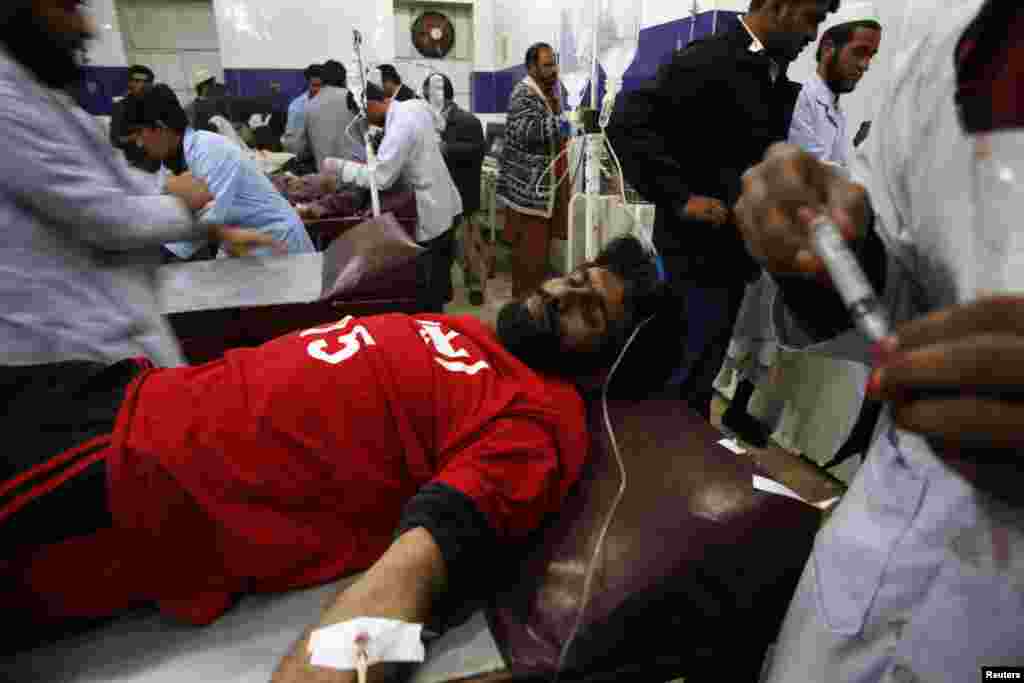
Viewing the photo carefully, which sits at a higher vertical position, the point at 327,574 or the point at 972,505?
the point at 972,505

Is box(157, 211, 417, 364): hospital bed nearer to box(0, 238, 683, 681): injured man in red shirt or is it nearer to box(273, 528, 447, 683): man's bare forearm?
box(0, 238, 683, 681): injured man in red shirt

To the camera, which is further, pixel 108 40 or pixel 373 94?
pixel 108 40

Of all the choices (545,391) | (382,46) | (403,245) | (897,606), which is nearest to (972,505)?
(897,606)

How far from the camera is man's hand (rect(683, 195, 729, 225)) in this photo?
5.67ft

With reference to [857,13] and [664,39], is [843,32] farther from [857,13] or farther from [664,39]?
[664,39]

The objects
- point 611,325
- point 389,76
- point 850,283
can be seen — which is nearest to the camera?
point 850,283

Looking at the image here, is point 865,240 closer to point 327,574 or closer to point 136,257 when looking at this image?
point 327,574

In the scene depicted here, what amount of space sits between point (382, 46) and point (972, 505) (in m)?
6.80

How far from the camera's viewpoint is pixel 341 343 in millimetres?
1202

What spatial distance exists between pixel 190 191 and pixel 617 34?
1843 mm

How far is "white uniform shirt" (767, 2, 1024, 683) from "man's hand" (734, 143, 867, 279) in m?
0.08

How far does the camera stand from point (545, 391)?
131 centimetres

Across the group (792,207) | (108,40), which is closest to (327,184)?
(792,207)

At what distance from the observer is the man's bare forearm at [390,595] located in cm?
79
